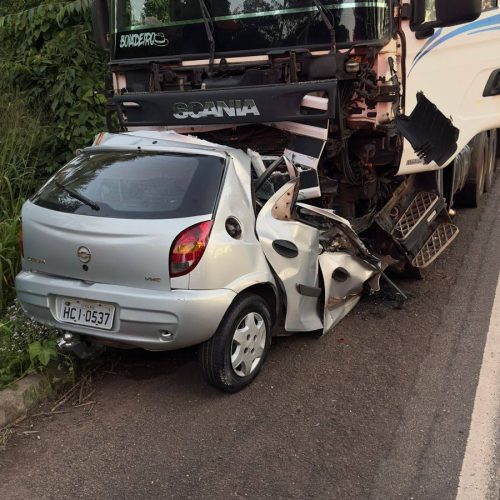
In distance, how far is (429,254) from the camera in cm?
536

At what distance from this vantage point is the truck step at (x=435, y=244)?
528 cm

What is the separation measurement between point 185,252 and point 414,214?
2.71 metres

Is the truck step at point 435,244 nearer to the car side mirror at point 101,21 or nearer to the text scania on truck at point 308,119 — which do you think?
the text scania on truck at point 308,119

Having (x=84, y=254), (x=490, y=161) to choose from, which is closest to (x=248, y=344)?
(x=84, y=254)

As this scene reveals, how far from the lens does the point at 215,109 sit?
15.3 ft

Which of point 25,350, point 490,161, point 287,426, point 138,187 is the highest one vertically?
point 138,187

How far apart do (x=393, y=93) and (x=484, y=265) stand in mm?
2170

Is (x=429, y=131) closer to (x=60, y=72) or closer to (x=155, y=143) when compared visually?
(x=155, y=143)

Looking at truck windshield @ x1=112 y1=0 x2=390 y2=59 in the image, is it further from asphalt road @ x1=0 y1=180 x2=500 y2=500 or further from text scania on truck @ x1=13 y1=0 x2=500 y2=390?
asphalt road @ x1=0 y1=180 x2=500 y2=500

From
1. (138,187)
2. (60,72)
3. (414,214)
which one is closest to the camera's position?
(138,187)

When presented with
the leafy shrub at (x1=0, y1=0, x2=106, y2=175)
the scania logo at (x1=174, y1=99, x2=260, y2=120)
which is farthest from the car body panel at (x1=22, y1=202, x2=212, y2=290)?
the leafy shrub at (x1=0, y1=0, x2=106, y2=175)

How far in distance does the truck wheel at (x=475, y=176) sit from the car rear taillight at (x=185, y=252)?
491 centimetres

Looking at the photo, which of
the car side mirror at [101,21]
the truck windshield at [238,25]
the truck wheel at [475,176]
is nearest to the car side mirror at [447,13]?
the truck windshield at [238,25]

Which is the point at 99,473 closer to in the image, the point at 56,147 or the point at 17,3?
the point at 56,147
